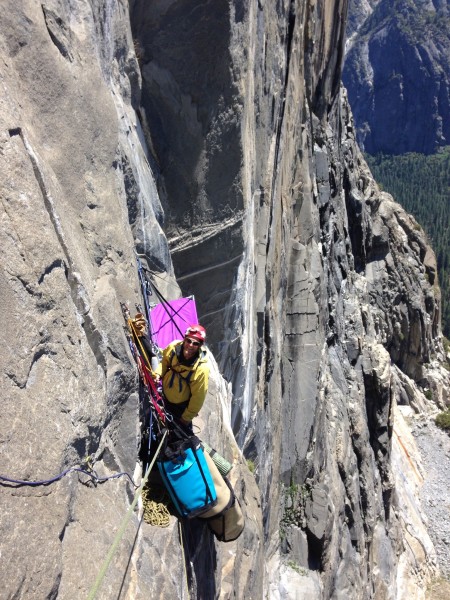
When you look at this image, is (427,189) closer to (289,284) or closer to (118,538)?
(289,284)

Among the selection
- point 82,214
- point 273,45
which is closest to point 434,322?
point 273,45

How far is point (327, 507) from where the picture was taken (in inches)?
481

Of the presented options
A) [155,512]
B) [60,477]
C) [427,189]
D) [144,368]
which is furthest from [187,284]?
[427,189]

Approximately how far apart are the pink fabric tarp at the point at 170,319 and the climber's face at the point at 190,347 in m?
1.12

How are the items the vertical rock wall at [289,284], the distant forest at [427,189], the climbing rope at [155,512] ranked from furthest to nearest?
the distant forest at [427,189], the vertical rock wall at [289,284], the climbing rope at [155,512]

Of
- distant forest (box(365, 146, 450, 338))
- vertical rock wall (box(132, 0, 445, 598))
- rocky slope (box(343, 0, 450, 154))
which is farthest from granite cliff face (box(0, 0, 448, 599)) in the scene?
rocky slope (box(343, 0, 450, 154))

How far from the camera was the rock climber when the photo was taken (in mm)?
4953

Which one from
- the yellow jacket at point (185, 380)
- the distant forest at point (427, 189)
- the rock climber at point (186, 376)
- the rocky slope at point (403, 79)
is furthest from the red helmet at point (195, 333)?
the rocky slope at point (403, 79)

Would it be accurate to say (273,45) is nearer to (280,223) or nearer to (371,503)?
(280,223)

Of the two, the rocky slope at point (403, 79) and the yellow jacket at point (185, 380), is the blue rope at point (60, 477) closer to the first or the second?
the yellow jacket at point (185, 380)

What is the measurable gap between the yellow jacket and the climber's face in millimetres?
107

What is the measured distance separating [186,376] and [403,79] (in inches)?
6771

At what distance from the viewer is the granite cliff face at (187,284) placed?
346 centimetres

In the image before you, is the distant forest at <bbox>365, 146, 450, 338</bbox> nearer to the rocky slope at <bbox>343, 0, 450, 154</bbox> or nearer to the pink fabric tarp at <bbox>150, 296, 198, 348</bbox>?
the rocky slope at <bbox>343, 0, 450, 154</bbox>
